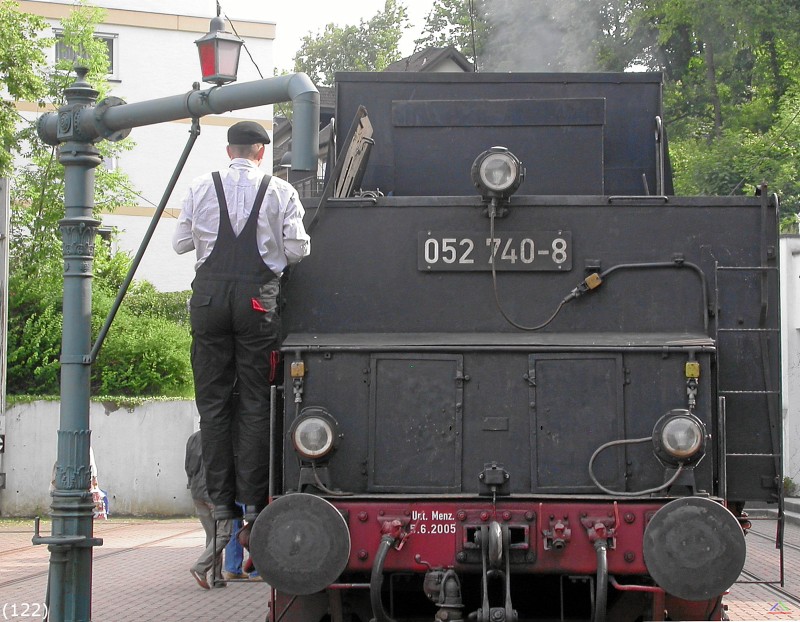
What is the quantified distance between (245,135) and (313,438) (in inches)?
71.1

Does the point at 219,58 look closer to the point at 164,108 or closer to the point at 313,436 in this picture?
the point at 164,108

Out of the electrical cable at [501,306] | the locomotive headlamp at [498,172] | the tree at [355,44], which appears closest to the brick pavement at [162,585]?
the electrical cable at [501,306]

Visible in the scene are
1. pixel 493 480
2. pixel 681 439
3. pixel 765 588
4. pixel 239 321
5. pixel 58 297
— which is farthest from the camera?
pixel 58 297

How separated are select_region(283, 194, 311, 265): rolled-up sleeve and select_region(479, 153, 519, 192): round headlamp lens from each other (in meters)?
0.99

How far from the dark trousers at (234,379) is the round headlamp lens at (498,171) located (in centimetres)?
126

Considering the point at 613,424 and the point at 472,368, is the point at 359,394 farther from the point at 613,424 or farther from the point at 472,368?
the point at 613,424

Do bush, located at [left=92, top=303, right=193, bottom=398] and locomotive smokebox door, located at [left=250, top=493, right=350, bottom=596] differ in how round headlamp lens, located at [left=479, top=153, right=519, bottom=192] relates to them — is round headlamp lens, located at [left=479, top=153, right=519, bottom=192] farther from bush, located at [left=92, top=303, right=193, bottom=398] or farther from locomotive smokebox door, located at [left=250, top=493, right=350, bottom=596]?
bush, located at [left=92, top=303, right=193, bottom=398]

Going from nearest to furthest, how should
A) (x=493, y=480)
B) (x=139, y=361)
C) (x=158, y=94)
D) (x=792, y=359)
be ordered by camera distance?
(x=493, y=480)
(x=792, y=359)
(x=139, y=361)
(x=158, y=94)

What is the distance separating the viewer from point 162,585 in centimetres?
1160

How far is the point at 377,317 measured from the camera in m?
6.48

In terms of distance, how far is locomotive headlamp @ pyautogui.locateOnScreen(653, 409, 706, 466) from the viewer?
18.5 feet

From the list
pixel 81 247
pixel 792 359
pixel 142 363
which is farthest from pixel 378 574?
pixel 142 363

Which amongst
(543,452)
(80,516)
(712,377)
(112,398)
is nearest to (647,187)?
(712,377)

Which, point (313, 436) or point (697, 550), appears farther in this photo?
point (313, 436)
